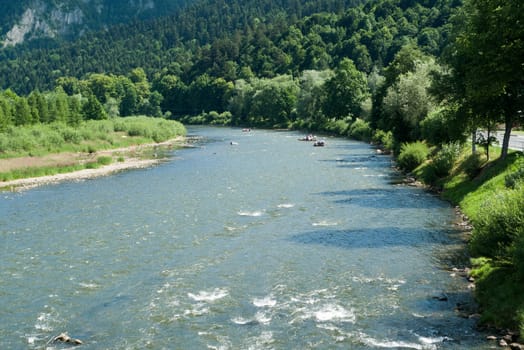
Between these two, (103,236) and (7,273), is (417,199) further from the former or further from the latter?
(7,273)

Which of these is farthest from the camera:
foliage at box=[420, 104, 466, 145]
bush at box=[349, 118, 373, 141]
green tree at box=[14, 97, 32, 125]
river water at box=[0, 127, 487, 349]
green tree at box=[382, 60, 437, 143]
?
bush at box=[349, 118, 373, 141]

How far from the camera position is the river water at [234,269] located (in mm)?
23562

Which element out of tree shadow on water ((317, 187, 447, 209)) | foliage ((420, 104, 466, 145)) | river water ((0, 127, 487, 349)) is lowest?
river water ((0, 127, 487, 349))

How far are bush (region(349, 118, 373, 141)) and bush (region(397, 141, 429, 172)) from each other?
1871 inches

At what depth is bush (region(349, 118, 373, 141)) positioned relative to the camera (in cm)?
11875

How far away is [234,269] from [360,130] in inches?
3766

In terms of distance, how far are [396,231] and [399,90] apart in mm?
41428

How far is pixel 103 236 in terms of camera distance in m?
40.8

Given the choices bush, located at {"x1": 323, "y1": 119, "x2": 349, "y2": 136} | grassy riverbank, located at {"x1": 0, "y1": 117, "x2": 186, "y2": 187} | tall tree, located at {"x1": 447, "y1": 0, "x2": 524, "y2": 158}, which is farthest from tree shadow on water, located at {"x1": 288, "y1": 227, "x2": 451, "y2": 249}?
bush, located at {"x1": 323, "y1": 119, "x2": 349, "y2": 136}

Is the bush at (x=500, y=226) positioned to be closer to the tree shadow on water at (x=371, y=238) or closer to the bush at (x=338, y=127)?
the tree shadow on water at (x=371, y=238)

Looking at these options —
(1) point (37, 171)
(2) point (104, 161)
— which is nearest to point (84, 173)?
(1) point (37, 171)

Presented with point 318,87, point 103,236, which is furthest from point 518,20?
point 318,87

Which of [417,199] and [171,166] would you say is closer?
[417,199]

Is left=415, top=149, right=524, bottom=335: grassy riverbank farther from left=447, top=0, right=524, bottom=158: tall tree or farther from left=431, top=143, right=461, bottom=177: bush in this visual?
left=431, top=143, right=461, bottom=177: bush
